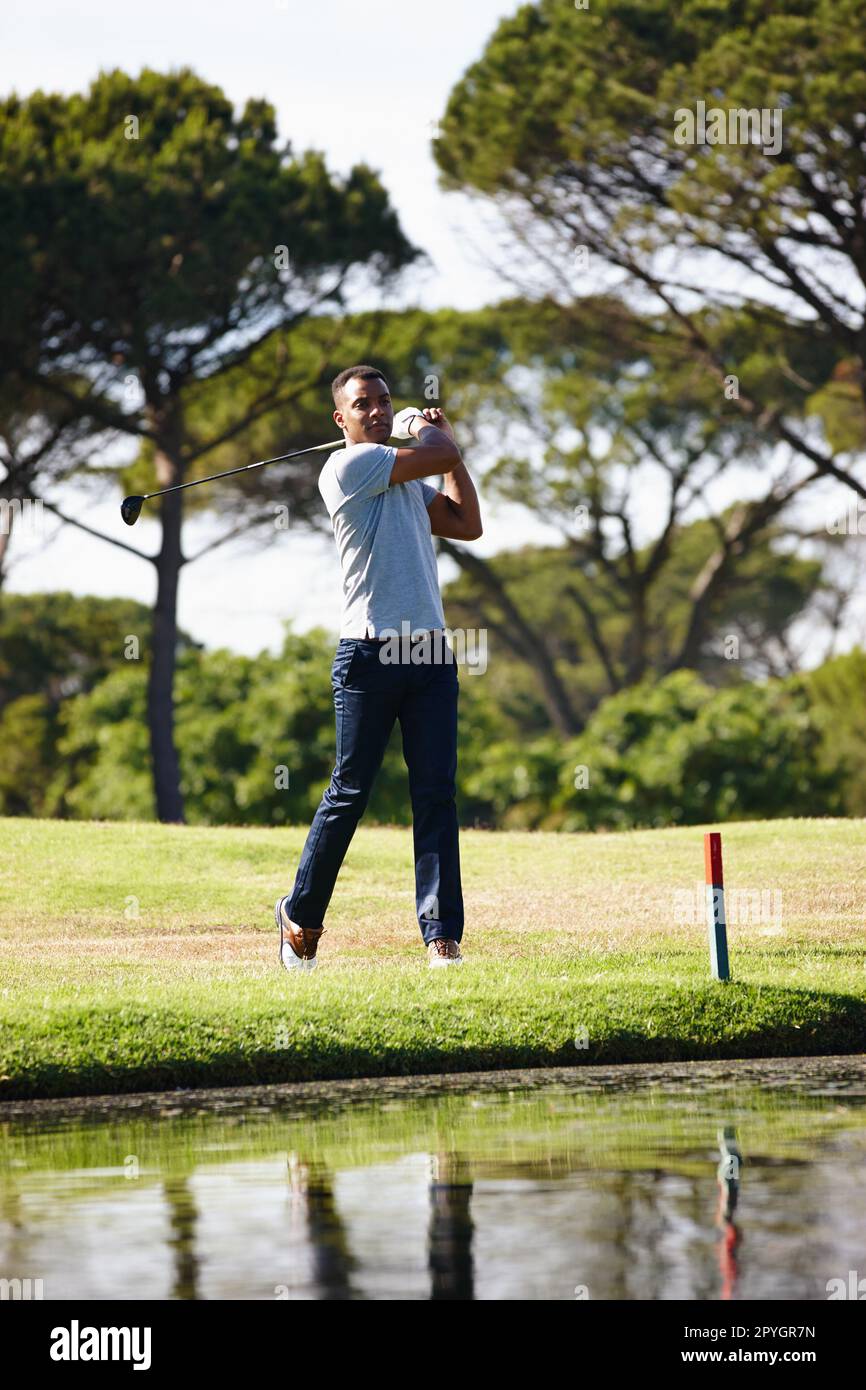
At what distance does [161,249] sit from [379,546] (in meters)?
18.7

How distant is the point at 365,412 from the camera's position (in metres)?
7.48

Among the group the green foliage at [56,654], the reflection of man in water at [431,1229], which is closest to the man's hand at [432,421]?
the reflection of man in water at [431,1229]

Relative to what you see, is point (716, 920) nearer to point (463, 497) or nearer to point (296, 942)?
point (296, 942)

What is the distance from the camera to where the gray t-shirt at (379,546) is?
23.9ft

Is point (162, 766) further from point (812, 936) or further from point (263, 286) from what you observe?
point (812, 936)

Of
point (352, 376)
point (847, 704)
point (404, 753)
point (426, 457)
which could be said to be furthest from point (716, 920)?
point (847, 704)

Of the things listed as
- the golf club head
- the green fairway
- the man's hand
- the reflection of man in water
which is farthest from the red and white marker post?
the golf club head

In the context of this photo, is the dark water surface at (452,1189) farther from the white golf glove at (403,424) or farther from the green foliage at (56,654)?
the green foliage at (56,654)

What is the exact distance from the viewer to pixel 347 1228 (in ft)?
13.2

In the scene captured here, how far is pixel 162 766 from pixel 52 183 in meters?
7.66

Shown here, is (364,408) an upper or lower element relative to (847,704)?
lower

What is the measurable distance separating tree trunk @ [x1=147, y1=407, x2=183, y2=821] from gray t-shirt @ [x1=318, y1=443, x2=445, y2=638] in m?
18.3

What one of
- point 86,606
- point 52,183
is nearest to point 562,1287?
point 52,183

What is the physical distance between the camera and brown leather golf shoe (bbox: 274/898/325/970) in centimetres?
764
